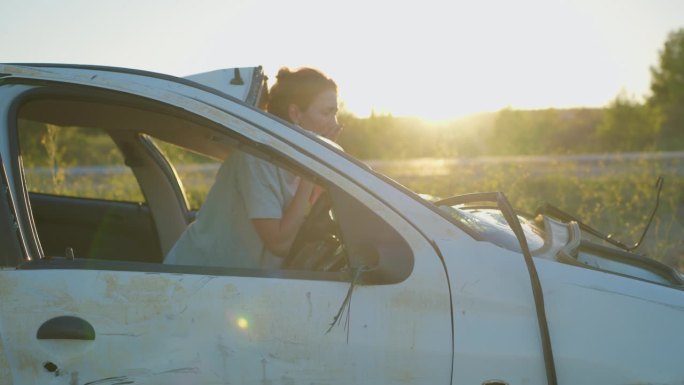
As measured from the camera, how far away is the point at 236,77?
10.7 feet

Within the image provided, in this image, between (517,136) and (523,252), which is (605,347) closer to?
(523,252)

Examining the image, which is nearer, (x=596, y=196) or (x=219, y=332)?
(x=219, y=332)

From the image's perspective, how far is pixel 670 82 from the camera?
1619 inches

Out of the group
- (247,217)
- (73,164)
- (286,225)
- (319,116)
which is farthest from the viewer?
(73,164)

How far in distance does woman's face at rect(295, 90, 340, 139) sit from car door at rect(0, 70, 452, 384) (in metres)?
1.01

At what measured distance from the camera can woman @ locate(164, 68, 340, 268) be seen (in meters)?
2.74

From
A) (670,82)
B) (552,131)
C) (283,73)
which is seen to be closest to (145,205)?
(283,73)

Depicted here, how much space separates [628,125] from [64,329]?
113ft

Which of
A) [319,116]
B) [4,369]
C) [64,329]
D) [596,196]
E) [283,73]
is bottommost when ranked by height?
[4,369]

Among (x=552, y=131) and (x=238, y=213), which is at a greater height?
(x=552, y=131)

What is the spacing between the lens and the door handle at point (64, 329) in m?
2.19

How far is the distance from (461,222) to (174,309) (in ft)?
2.90

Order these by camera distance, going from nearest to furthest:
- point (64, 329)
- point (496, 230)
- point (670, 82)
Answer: point (64, 329) → point (496, 230) → point (670, 82)

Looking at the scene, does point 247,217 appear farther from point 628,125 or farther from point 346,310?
point 628,125
